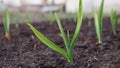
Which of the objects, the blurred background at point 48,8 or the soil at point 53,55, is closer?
the soil at point 53,55

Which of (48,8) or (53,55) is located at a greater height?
(48,8)

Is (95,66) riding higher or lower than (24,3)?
lower

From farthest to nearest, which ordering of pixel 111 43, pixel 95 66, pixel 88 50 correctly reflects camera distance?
pixel 111 43 < pixel 88 50 < pixel 95 66

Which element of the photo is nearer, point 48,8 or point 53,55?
point 53,55

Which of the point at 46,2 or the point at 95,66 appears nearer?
A: the point at 95,66

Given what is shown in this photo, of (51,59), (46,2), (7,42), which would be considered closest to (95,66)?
(51,59)

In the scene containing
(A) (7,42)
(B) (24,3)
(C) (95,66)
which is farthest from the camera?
(B) (24,3)

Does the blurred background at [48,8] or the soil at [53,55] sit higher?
the blurred background at [48,8]

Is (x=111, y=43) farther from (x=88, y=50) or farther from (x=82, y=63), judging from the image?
(x=82, y=63)
